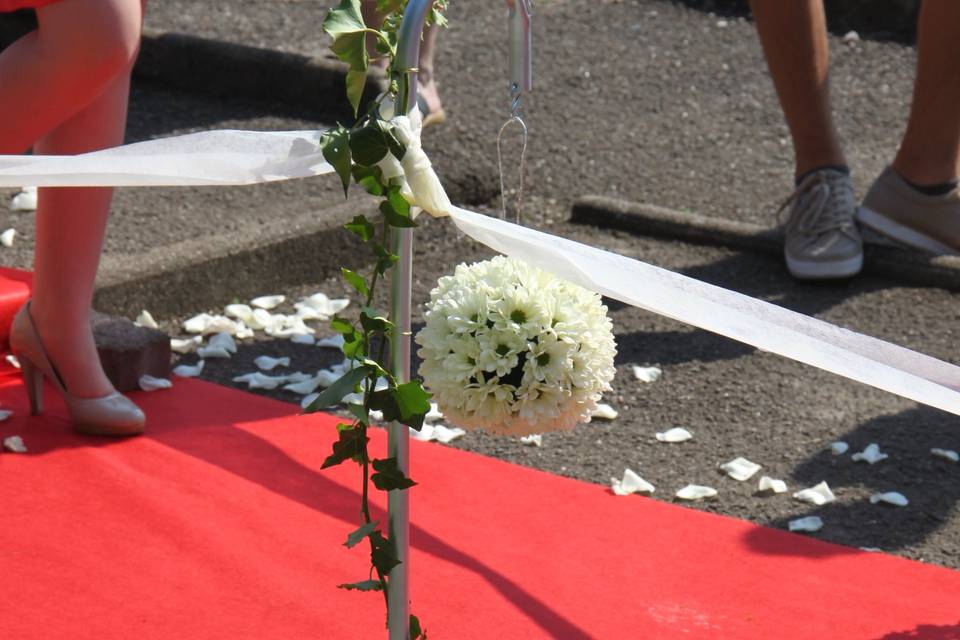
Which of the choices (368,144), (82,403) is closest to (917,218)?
(82,403)

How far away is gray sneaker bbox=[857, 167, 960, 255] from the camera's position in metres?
3.82

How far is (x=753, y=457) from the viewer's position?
2.80 meters

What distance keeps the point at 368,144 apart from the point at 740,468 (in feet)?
5.17

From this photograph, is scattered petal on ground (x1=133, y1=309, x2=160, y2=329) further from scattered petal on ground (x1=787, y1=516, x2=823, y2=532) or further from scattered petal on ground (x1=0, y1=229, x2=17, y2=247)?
scattered petal on ground (x1=787, y1=516, x2=823, y2=532)

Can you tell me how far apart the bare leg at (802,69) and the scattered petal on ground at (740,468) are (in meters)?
1.40

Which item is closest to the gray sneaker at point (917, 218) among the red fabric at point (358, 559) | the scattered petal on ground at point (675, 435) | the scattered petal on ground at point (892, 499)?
the scattered petal on ground at point (675, 435)

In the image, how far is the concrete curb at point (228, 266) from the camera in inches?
134

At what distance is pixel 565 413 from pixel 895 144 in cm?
401

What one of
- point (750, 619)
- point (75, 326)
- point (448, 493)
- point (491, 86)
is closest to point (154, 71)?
point (491, 86)

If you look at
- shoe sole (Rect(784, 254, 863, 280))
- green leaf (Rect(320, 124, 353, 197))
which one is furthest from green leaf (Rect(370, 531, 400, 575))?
shoe sole (Rect(784, 254, 863, 280))

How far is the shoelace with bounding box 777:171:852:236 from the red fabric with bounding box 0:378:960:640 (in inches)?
59.7

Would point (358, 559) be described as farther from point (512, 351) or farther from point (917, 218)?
point (917, 218)

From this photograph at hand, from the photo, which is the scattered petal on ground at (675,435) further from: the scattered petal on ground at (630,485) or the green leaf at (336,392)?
the green leaf at (336,392)

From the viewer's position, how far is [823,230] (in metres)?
3.76
